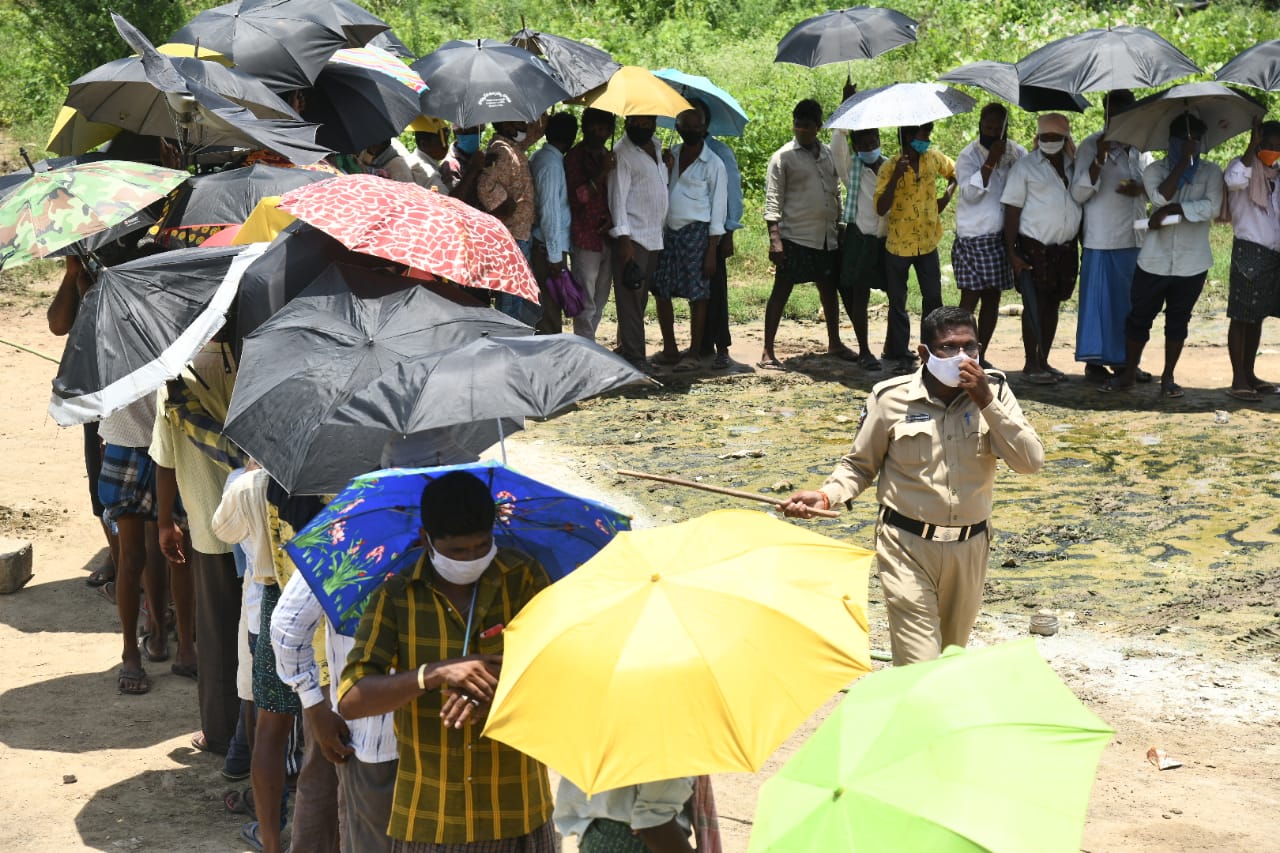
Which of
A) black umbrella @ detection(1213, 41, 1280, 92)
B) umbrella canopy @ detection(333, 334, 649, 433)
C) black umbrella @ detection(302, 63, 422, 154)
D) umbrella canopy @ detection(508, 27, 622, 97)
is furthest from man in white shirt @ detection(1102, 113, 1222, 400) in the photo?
umbrella canopy @ detection(333, 334, 649, 433)

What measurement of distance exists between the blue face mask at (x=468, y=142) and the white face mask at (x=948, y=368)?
6109 millimetres

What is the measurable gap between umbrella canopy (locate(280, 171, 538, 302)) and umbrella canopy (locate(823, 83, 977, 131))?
605 cm

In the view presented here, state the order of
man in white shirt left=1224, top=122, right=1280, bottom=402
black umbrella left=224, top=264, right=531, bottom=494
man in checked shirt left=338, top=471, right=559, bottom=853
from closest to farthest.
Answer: man in checked shirt left=338, top=471, right=559, bottom=853 → black umbrella left=224, top=264, right=531, bottom=494 → man in white shirt left=1224, top=122, right=1280, bottom=402

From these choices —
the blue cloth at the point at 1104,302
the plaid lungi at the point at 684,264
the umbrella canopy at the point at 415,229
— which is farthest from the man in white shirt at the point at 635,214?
the umbrella canopy at the point at 415,229

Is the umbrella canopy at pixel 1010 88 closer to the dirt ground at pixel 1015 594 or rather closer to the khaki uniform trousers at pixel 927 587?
the dirt ground at pixel 1015 594

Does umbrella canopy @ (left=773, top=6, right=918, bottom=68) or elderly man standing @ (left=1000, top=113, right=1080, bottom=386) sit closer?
elderly man standing @ (left=1000, top=113, right=1080, bottom=386)

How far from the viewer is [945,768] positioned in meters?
2.97

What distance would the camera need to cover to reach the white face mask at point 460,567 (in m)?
3.76

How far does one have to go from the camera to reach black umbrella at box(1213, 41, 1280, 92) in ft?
34.6

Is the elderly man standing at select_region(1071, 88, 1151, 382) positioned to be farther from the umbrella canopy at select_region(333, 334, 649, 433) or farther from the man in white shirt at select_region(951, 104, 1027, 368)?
the umbrella canopy at select_region(333, 334, 649, 433)

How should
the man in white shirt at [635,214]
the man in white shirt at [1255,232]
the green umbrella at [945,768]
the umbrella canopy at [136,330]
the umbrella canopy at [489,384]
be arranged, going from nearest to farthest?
1. the green umbrella at [945,768]
2. the umbrella canopy at [489,384]
3. the umbrella canopy at [136,330]
4. the man in white shirt at [1255,232]
5. the man in white shirt at [635,214]

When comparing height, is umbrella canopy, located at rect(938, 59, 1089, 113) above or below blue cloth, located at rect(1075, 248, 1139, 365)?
above

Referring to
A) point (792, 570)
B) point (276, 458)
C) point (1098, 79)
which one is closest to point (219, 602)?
point (276, 458)

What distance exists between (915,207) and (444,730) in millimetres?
8647
